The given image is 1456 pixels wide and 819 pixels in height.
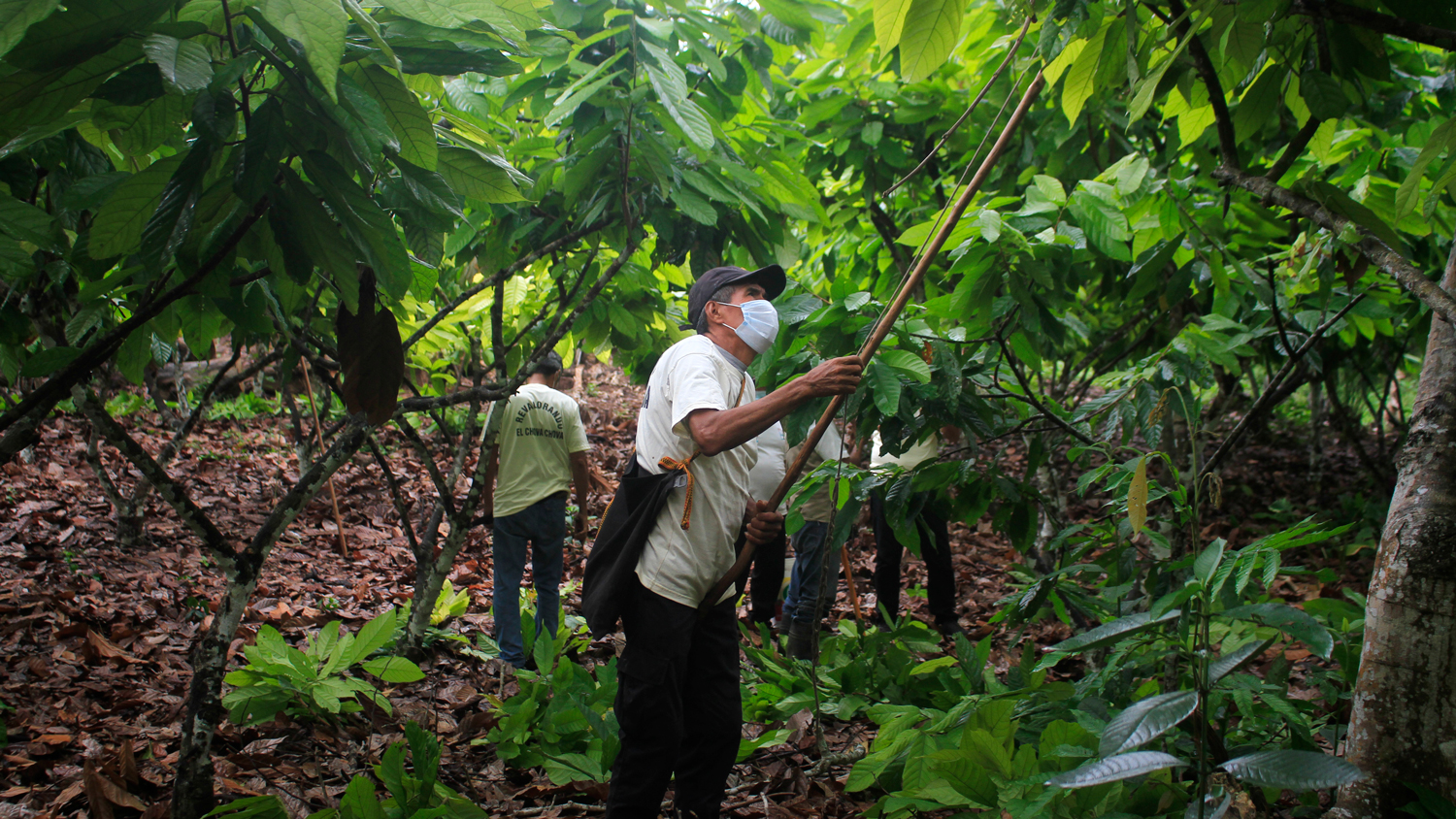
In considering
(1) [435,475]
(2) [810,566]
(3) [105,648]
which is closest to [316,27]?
(1) [435,475]

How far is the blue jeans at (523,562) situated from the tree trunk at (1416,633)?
3.32 metres

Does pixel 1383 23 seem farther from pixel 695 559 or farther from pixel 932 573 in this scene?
pixel 932 573

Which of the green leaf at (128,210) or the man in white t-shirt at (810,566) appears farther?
the man in white t-shirt at (810,566)

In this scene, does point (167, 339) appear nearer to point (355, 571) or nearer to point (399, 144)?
point (399, 144)

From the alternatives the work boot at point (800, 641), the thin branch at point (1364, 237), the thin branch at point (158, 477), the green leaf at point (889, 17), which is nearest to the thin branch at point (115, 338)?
the thin branch at point (158, 477)

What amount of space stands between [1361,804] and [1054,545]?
1.05 m

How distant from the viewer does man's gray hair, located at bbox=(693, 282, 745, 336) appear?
247 cm

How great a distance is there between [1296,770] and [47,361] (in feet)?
7.16

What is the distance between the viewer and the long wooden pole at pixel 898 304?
5.55 feet

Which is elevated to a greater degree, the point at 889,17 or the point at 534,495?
the point at 889,17

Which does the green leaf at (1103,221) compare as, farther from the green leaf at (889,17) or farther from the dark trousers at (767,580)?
the dark trousers at (767,580)

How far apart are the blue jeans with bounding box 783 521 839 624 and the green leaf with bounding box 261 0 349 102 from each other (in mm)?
3738

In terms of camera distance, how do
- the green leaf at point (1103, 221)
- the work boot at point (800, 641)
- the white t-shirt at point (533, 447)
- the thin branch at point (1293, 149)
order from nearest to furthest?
the thin branch at point (1293, 149) < the green leaf at point (1103, 221) < the work boot at point (800, 641) < the white t-shirt at point (533, 447)

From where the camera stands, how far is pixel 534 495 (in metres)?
4.22
